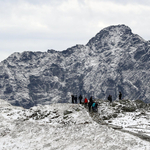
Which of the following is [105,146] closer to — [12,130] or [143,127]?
[143,127]

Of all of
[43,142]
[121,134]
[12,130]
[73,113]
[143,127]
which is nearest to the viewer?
[121,134]

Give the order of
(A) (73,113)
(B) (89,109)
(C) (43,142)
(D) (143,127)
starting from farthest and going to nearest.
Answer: (B) (89,109) < (A) (73,113) < (D) (143,127) < (C) (43,142)

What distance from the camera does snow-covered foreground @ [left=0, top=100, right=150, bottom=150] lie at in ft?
87.7

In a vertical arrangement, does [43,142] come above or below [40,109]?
below

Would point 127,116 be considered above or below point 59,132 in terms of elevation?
above

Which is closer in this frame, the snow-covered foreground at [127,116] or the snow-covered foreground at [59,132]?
the snow-covered foreground at [59,132]

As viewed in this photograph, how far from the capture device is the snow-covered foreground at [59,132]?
26719mm

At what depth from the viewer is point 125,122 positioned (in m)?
37.1

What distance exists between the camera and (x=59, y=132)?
3278 cm

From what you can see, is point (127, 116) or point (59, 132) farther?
point (127, 116)

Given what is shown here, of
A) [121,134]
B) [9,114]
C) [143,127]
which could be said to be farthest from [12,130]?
[143,127]

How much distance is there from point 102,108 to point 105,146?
19.8m

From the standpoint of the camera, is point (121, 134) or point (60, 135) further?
point (60, 135)

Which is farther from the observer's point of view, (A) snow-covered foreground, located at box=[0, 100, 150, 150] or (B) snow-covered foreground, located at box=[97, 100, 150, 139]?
(B) snow-covered foreground, located at box=[97, 100, 150, 139]
